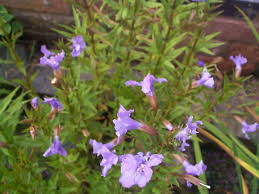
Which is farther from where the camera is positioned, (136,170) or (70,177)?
(70,177)

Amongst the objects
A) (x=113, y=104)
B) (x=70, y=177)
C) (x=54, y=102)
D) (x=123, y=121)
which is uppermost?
(x=123, y=121)

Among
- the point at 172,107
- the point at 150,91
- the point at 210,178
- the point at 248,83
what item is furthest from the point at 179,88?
the point at 248,83

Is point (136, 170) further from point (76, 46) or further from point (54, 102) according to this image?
point (76, 46)

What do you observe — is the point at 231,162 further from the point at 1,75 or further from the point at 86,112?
the point at 1,75

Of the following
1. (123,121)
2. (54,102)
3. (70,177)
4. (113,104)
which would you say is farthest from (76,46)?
(70,177)

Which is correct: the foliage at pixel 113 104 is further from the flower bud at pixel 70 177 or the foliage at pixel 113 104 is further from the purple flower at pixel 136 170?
the purple flower at pixel 136 170

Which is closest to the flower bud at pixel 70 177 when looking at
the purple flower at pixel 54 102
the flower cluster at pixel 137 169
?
the purple flower at pixel 54 102

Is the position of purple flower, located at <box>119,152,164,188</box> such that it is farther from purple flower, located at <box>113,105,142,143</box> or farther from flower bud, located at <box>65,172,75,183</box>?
flower bud, located at <box>65,172,75,183</box>

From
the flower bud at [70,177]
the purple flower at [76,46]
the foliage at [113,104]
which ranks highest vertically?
the purple flower at [76,46]
